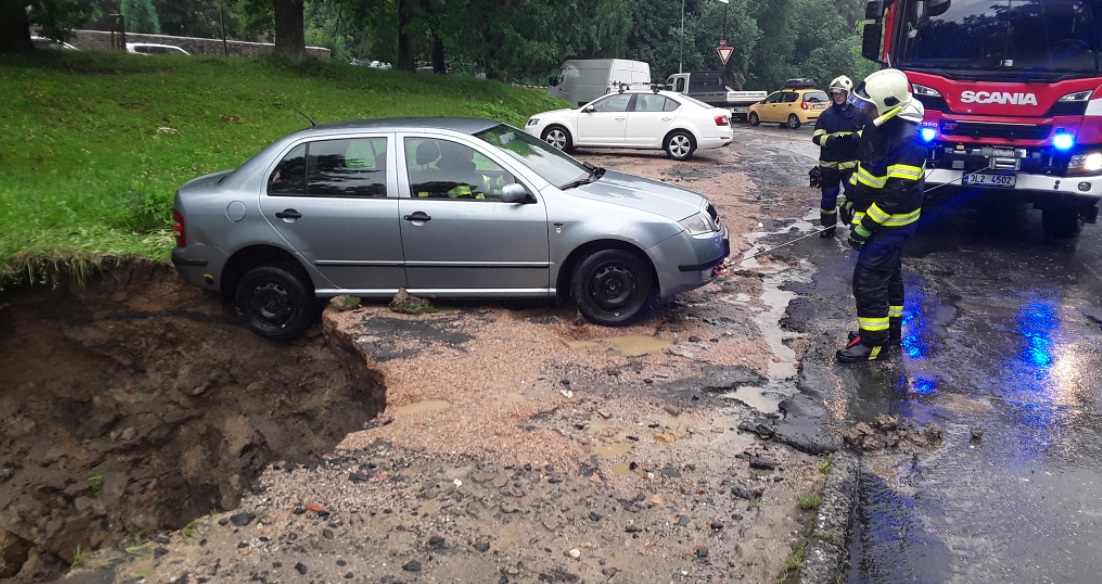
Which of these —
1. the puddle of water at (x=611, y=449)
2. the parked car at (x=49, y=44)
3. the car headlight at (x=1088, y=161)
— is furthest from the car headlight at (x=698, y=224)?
the parked car at (x=49, y=44)

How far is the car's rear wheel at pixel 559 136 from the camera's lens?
17.2 meters

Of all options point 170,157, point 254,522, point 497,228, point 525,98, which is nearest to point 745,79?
point 525,98

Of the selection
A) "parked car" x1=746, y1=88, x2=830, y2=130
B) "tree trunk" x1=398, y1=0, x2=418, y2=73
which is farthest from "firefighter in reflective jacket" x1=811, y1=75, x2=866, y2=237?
"parked car" x1=746, y1=88, x2=830, y2=130

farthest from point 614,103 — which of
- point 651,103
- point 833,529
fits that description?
point 833,529

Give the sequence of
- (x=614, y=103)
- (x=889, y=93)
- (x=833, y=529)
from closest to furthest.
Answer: (x=833, y=529), (x=889, y=93), (x=614, y=103)

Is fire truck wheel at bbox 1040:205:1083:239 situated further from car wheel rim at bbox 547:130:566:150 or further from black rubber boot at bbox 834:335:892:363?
car wheel rim at bbox 547:130:566:150

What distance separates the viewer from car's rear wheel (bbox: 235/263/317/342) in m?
6.30

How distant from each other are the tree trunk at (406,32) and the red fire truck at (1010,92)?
17.5 meters

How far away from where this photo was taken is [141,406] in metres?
6.20

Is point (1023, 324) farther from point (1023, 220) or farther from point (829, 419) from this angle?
point (1023, 220)

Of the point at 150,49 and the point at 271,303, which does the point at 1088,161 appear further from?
the point at 150,49

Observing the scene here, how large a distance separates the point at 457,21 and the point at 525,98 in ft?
9.89

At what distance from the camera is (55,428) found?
19.4 ft

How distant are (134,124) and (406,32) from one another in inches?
503
